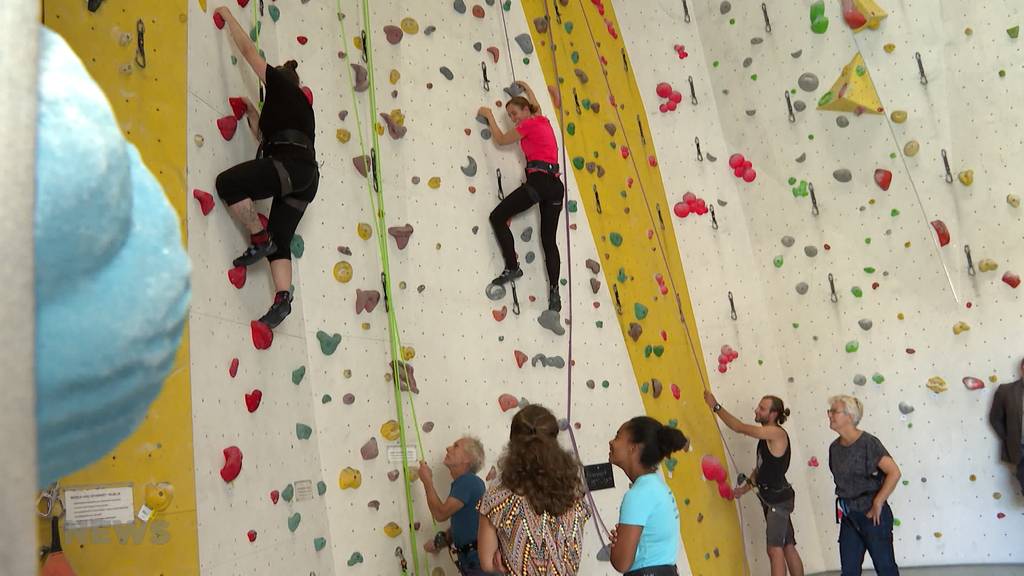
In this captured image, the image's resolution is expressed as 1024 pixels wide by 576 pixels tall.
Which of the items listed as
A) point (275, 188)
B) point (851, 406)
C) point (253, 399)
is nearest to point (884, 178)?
point (851, 406)

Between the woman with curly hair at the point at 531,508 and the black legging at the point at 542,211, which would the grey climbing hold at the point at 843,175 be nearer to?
the black legging at the point at 542,211

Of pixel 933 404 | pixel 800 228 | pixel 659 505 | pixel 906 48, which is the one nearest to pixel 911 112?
pixel 906 48

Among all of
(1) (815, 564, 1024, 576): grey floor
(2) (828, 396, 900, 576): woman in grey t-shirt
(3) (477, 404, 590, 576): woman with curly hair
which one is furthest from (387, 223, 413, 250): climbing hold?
(1) (815, 564, 1024, 576): grey floor

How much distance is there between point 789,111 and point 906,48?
779mm

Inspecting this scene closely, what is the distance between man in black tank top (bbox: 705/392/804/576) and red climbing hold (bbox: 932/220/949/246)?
1406 mm

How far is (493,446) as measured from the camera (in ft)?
13.8

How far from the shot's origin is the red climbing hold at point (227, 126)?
3232 mm

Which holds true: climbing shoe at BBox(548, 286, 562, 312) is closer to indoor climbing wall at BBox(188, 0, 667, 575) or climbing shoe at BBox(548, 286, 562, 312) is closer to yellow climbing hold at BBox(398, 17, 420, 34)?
indoor climbing wall at BBox(188, 0, 667, 575)

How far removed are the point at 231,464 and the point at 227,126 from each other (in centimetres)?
125

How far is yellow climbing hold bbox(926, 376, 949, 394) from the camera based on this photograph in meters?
5.16

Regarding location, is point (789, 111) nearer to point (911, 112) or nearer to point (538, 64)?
point (911, 112)

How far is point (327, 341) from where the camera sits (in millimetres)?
3582

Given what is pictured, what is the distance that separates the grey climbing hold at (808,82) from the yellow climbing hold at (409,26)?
2.67 m

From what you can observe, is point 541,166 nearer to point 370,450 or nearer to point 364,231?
point 364,231
